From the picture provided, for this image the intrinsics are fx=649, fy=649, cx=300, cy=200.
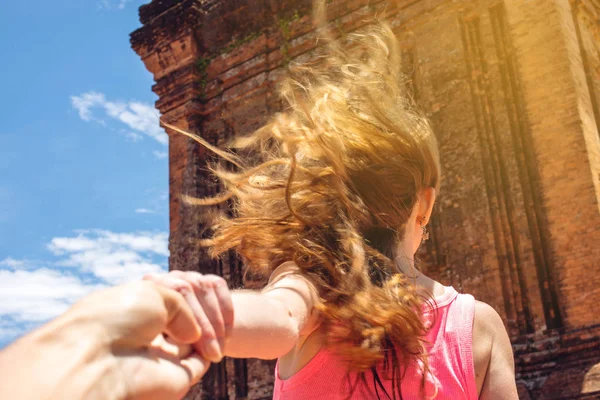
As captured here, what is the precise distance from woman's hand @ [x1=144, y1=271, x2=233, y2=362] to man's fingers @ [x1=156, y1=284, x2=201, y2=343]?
16mm

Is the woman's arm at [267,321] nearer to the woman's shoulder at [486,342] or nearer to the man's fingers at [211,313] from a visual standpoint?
the man's fingers at [211,313]

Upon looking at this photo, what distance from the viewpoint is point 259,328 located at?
3.70 ft

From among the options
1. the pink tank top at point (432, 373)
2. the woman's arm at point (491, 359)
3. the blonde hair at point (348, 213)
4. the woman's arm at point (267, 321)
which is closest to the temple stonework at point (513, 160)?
the woman's arm at point (491, 359)

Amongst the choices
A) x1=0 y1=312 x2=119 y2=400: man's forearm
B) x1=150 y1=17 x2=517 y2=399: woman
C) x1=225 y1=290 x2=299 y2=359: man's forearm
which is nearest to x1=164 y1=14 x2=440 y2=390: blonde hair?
x1=150 y1=17 x2=517 y2=399: woman

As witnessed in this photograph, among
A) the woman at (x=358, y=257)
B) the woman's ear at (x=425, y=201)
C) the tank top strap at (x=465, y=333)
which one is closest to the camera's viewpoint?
the woman at (x=358, y=257)

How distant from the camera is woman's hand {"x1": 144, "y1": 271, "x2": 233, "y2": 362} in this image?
37.4 inches

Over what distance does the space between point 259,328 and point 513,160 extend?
6.62 meters

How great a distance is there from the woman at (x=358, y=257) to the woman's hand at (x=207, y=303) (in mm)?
334

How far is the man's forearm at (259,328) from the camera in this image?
1084 millimetres

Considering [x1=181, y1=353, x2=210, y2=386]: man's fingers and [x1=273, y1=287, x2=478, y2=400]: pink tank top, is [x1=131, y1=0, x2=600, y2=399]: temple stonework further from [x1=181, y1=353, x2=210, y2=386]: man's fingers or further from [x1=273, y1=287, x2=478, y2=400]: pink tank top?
[x1=181, y1=353, x2=210, y2=386]: man's fingers

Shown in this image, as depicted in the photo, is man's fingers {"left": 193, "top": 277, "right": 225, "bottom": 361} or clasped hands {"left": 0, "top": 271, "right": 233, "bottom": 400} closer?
clasped hands {"left": 0, "top": 271, "right": 233, "bottom": 400}

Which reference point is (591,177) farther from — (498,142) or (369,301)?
(369,301)

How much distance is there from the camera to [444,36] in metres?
8.02

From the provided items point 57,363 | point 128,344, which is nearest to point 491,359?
point 128,344
